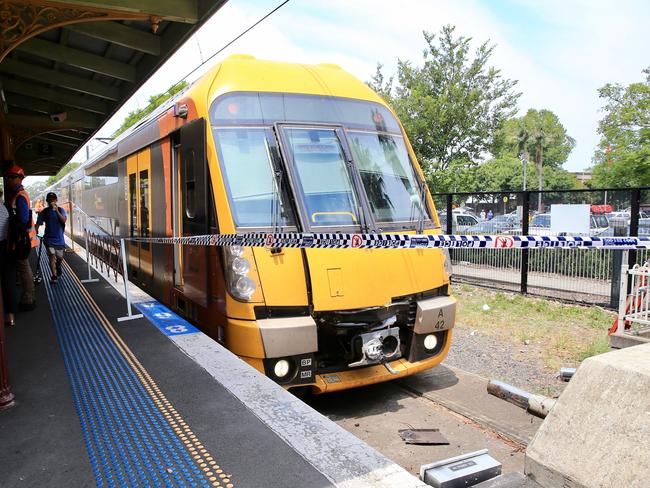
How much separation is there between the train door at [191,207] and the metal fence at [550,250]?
588 centimetres

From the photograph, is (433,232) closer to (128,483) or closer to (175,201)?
(175,201)

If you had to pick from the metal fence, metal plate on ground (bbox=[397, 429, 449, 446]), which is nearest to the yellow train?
metal plate on ground (bbox=[397, 429, 449, 446])

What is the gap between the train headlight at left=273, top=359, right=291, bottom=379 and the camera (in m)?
4.41

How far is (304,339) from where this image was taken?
4359 mm

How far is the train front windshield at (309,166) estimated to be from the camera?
4816 millimetres

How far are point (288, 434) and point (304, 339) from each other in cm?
143

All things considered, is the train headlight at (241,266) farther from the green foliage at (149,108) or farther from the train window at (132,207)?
the green foliage at (149,108)

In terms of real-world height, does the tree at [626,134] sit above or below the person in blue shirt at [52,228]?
above

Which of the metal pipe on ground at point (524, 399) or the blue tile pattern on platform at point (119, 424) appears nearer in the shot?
the blue tile pattern on platform at point (119, 424)

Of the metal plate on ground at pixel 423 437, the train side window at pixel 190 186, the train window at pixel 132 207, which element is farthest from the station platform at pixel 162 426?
the train window at pixel 132 207

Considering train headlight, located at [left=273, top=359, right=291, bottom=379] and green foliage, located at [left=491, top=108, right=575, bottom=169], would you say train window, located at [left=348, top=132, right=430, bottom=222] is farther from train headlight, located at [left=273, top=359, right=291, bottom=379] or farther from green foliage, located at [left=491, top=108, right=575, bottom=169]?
green foliage, located at [left=491, top=108, right=575, bottom=169]

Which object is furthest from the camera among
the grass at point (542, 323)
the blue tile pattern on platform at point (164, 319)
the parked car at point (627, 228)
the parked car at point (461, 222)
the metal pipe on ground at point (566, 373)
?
the parked car at point (461, 222)

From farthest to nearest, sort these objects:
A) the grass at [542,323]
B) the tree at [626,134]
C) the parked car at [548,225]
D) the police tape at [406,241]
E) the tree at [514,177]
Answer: the tree at [514,177] < the tree at [626,134] < the parked car at [548,225] < the grass at [542,323] < the police tape at [406,241]

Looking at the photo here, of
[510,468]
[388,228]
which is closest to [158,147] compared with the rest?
[388,228]
